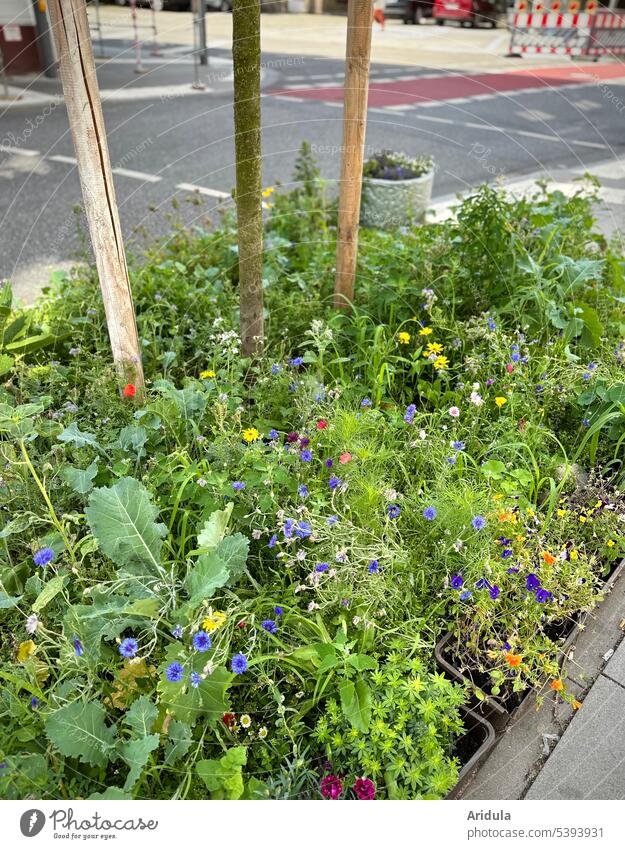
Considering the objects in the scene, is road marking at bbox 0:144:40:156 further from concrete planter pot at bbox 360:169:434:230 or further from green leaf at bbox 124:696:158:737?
green leaf at bbox 124:696:158:737

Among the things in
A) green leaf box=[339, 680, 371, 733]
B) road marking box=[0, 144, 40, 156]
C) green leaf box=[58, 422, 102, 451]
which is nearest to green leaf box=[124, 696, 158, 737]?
green leaf box=[339, 680, 371, 733]

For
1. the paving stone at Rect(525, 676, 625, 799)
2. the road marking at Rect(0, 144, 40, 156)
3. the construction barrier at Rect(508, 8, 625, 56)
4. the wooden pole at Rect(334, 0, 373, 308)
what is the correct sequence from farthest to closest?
the construction barrier at Rect(508, 8, 625, 56) < the road marking at Rect(0, 144, 40, 156) < the wooden pole at Rect(334, 0, 373, 308) < the paving stone at Rect(525, 676, 625, 799)

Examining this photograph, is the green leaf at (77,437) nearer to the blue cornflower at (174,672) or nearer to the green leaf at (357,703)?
the blue cornflower at (174,672)

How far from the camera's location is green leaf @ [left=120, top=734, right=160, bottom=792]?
4.70ft

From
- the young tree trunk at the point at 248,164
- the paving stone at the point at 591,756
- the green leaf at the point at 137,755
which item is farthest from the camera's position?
the young tree trunk at the point at 248,164

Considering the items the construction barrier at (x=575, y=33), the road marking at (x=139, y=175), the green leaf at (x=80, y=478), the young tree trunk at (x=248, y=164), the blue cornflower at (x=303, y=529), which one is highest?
the young tree trunk at (x=248, y=164)

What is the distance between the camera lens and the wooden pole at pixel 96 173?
2047 millimetres

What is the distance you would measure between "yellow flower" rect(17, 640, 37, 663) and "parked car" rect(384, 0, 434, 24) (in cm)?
2412

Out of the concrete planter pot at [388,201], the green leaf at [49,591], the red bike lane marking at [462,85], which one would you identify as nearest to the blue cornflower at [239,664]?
the green leaf at [49,591]

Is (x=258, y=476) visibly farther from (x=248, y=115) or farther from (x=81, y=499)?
(x=248, y=115)

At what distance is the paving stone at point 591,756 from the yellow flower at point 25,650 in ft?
4.22

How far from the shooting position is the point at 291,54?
52.0ft

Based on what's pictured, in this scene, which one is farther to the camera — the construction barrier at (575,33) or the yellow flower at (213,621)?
the construction barrier at (575,33)

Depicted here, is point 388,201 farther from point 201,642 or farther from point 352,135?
point 201,642
